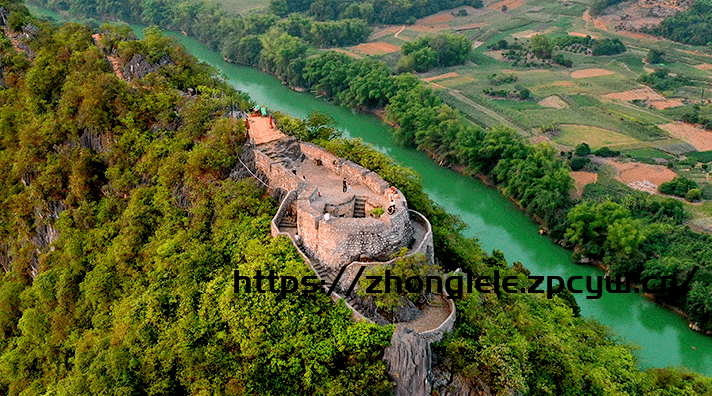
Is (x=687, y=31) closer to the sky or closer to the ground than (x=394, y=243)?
closer to the ground

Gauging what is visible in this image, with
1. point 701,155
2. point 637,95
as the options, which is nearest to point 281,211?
point 701,155

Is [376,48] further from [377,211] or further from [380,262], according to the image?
[380,262]

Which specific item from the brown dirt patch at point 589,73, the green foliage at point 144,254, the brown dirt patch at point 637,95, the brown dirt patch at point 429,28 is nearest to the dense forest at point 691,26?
the brown dirt patch at point 589,73

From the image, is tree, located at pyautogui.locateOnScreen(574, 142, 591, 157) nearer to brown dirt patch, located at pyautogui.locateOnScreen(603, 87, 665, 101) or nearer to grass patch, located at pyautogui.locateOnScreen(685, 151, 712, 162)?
grass patch, located at pyautogui.locateOnScreen(685, 151, 712, 162)

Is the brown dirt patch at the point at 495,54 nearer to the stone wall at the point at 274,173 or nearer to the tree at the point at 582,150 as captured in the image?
the tree at the point at 582,150

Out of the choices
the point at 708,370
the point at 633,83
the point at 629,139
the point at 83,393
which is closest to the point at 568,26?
the point at 633,83

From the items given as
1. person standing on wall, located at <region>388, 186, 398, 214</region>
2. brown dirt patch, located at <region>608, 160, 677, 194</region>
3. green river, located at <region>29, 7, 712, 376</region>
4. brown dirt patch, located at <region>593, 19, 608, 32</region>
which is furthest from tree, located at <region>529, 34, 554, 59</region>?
person standing on wall, located at <region>388, 186, 398, 214</region>

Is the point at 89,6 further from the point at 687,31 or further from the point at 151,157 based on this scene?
the point at 687,31
